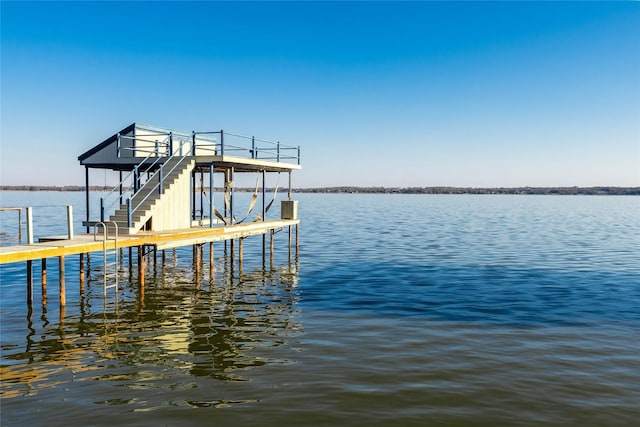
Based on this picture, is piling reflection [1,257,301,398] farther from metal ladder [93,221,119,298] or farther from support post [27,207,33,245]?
support post [27,207,33,245]

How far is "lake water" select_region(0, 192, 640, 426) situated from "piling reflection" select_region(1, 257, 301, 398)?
71mm

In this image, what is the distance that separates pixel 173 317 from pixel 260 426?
28.8 feet

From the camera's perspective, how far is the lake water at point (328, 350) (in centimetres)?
1041

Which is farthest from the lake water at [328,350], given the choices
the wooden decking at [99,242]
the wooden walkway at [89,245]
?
the wooden decking at [99,242]

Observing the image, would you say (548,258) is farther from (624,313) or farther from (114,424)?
(114,424)

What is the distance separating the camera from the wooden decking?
49.9ft

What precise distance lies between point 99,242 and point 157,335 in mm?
4230

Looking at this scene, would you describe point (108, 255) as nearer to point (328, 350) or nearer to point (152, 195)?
point (152, 195)

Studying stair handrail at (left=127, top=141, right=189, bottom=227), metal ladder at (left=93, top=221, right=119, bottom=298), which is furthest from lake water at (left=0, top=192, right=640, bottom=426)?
stair handrail at (left=127, top=141, right=189, bottom=227)

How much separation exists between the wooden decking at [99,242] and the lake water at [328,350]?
7.56 ft

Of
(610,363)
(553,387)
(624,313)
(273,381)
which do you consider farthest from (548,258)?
(273,381)

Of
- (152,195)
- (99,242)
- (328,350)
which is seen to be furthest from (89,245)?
(328,350)

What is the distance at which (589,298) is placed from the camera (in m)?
20.9

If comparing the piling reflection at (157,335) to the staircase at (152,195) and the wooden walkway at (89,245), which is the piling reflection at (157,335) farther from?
the staircase at (152,195)
